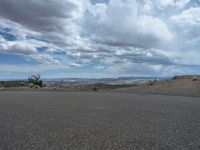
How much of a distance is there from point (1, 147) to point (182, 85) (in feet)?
77.5

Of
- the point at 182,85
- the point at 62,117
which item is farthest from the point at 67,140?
the point at 182,85

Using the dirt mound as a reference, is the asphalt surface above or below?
below

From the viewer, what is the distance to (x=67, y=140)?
23.2 ft

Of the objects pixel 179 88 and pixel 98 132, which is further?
pixel 179 88

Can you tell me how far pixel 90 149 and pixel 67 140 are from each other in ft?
3.17

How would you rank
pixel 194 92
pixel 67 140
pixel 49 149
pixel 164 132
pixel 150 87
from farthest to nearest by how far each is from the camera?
pixel 150 87
pixel 194 92
pixel 164 132
pixel 67 140
pixel 49 149

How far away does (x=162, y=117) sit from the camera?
11.2 m

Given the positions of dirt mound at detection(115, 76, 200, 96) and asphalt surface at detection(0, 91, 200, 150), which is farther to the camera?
dirt mound at detection(115, 76, 200, 96)

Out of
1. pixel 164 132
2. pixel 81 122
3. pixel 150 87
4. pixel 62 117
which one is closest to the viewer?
pixel 164 132

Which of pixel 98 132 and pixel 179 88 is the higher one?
pixel 179 88

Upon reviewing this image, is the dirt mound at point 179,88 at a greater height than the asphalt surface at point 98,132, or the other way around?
the dirt mound at point 179,88

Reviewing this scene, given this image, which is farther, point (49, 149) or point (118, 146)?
point (118, 146)

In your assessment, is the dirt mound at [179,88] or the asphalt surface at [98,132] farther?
the dirt mound at [179,88]

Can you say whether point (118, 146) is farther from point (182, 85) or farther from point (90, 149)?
point (182, 85)
